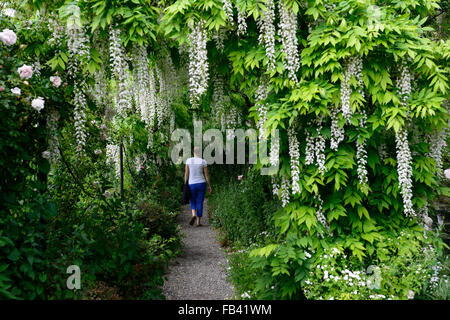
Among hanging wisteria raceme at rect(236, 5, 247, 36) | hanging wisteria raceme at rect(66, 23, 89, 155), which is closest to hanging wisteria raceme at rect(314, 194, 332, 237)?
hanging wisteria raceme at rect(236, 5, 247, 36)

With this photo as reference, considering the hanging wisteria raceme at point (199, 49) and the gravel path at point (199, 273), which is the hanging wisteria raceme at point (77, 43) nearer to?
the hanging wisteria raceme at point (199, 49)

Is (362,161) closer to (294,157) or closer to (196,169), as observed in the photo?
(294,157)

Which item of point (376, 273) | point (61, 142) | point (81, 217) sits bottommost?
point (376, 273)

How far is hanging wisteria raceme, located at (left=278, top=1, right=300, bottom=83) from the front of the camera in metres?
3.15

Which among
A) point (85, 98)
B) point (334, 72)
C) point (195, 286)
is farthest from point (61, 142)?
point (334, 72)

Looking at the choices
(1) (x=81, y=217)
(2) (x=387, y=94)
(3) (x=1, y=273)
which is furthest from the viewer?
(1) (x=81, y=217)

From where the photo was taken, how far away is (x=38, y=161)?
289 cm

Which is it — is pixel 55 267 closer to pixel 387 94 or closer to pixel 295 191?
pixel 295 191

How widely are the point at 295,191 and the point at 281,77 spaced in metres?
1.06

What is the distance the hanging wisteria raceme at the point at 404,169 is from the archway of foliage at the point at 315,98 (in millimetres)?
18

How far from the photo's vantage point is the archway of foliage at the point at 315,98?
2984 mm

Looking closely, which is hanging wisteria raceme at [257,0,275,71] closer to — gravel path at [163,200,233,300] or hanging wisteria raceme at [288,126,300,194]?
hanging wisteria raceme at [288,126,300,194]

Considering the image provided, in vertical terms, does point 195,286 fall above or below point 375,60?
below

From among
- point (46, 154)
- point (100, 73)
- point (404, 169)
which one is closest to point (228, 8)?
point (100, 73)
